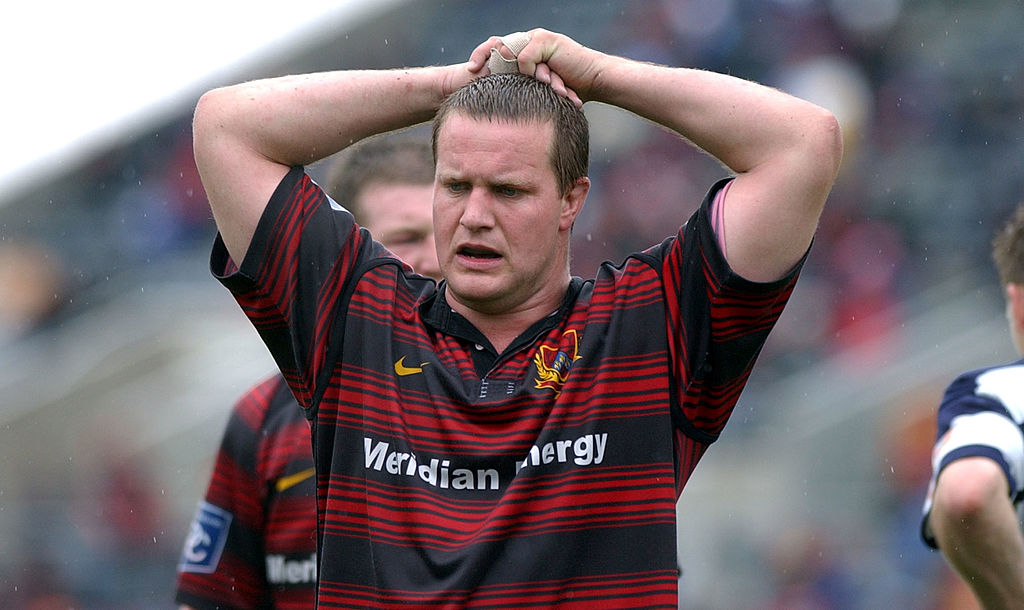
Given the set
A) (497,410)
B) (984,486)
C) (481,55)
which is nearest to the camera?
(497,410)

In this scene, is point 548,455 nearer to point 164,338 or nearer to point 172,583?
point 172,583

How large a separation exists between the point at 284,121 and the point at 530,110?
0.52m

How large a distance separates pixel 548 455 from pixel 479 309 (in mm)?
385

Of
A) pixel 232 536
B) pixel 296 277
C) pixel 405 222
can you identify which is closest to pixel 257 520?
pixel 232 536

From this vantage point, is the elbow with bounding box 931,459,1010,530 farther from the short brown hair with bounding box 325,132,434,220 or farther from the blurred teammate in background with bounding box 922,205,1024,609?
the short brown hair with bounding box 325,132,434,220

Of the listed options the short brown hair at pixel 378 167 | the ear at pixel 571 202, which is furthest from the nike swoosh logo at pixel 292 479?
the ear at pixel 571 202

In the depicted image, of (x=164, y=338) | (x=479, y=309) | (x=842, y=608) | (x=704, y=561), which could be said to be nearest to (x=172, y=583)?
(x=164, y=338)

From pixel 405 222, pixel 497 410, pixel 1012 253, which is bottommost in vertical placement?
pixel 1012 253

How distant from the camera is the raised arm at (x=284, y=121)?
2863 mm

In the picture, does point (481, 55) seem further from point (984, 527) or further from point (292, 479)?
point (984, 527)

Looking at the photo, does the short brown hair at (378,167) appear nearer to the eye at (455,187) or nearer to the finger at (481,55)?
the finger at (481,55)

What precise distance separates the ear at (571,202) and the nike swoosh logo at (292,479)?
1.19 m

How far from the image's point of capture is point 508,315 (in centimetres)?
292

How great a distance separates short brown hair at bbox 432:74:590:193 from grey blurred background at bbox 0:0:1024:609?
642cm
